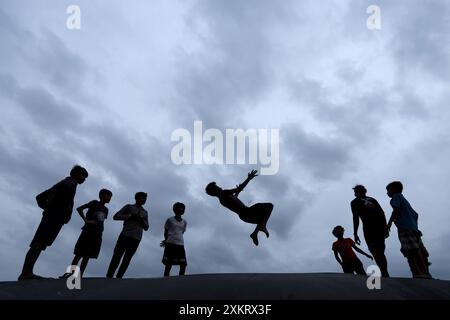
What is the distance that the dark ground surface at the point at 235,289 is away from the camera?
423 cm

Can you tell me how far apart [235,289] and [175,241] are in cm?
308

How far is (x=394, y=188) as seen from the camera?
671 cm

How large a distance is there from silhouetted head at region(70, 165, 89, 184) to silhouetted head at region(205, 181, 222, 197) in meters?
2.25

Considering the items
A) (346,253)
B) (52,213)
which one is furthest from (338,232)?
(52,213)

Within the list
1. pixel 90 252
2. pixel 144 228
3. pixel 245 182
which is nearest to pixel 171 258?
pixel 144 228

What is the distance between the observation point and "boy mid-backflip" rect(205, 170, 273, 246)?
22.7ft

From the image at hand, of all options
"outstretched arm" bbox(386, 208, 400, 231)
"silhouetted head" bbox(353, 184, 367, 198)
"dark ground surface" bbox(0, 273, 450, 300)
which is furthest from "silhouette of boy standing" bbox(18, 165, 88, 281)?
"outstretched arm" bbox(386, 208, 400, 231)

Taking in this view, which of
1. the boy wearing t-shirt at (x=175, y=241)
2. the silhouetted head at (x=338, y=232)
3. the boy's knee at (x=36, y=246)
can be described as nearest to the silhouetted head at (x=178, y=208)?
the boy wearing t-shirt at (x=175, y=241)

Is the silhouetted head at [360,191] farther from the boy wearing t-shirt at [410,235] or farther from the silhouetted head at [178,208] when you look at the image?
the silhouetted head at [178,208]

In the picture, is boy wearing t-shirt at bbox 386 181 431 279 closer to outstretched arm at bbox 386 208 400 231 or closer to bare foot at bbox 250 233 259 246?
outstretched arm at bbox 386 208 400 231

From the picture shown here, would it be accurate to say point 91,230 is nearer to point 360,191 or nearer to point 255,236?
point 255,236
